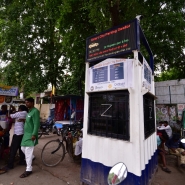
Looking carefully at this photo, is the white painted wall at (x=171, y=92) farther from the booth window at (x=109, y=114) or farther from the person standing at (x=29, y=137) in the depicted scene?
the person standing at (x=29, y=137)

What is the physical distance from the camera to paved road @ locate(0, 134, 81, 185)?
3.63m

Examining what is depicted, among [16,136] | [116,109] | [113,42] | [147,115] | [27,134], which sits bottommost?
[16,136]

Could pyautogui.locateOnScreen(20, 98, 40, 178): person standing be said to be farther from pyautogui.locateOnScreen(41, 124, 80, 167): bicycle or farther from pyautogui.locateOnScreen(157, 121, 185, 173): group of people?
pyautogui.locateOnScreen(157, 121, 185, 173): group of people

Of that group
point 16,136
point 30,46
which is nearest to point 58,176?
point 16,136

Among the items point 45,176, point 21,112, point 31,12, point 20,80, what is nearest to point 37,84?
point 20,80

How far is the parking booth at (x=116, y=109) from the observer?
2799 mm

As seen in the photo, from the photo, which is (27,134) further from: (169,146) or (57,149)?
(169,146)

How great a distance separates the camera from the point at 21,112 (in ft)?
14.4

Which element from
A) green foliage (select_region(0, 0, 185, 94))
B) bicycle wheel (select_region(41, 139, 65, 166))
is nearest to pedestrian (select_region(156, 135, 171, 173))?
bicycle wheel (select_region(41, 139, 65, 166))

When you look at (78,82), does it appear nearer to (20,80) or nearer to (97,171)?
(20,80)

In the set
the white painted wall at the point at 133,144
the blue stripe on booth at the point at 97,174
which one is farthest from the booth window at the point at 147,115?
the blue stripe on booth at the point at 97,174

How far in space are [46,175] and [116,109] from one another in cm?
245

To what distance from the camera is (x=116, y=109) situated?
312 centimetres

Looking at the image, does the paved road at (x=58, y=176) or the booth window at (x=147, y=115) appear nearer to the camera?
the booth window at (x=147, y=115)
